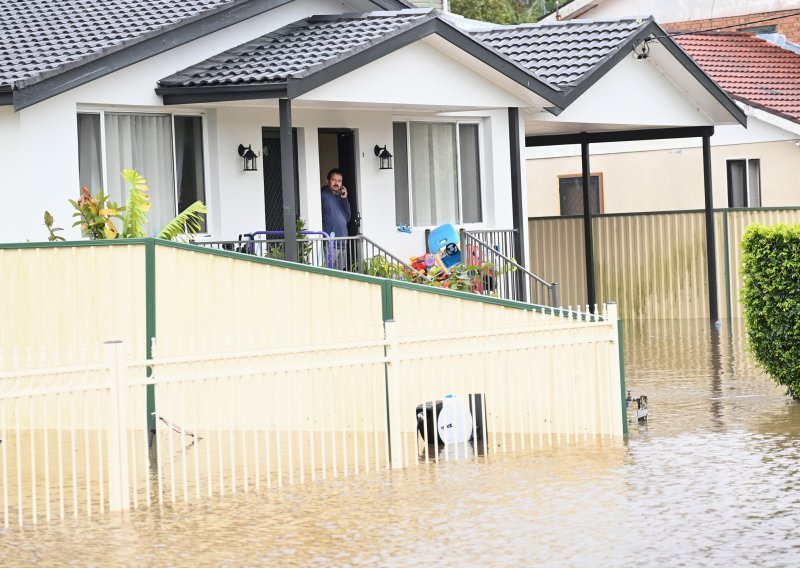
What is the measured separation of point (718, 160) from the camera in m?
30.1

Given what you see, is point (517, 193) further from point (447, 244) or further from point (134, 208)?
point (134, 208)

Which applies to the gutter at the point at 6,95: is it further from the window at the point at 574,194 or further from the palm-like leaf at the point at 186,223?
the window at the point at 574,194

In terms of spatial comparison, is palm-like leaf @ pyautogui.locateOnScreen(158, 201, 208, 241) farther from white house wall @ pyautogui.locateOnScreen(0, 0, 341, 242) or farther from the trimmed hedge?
the trimmed hedge

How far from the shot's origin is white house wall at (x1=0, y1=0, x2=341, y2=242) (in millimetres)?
16406

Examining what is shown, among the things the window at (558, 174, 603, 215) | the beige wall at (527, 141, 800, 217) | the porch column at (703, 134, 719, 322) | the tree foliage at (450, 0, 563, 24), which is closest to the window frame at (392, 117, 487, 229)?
the porch column at (703, 134, 719, 322)

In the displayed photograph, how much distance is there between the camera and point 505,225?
2184cm

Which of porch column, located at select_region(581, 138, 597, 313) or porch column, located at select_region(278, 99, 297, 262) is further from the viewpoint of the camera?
porch column, located at select_region(581, 138, 597, 313)

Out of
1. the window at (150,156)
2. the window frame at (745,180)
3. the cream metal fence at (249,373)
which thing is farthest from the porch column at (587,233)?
the cream metal fence at (249,373)

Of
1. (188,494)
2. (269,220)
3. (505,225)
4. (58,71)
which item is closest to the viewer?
(188,494)

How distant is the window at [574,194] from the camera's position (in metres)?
31.8

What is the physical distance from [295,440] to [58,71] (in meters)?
5.62

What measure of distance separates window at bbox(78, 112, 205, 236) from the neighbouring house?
560 inches

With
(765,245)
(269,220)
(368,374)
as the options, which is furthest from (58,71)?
(765,245)

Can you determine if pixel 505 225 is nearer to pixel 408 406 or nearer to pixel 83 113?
pixel 83 113
